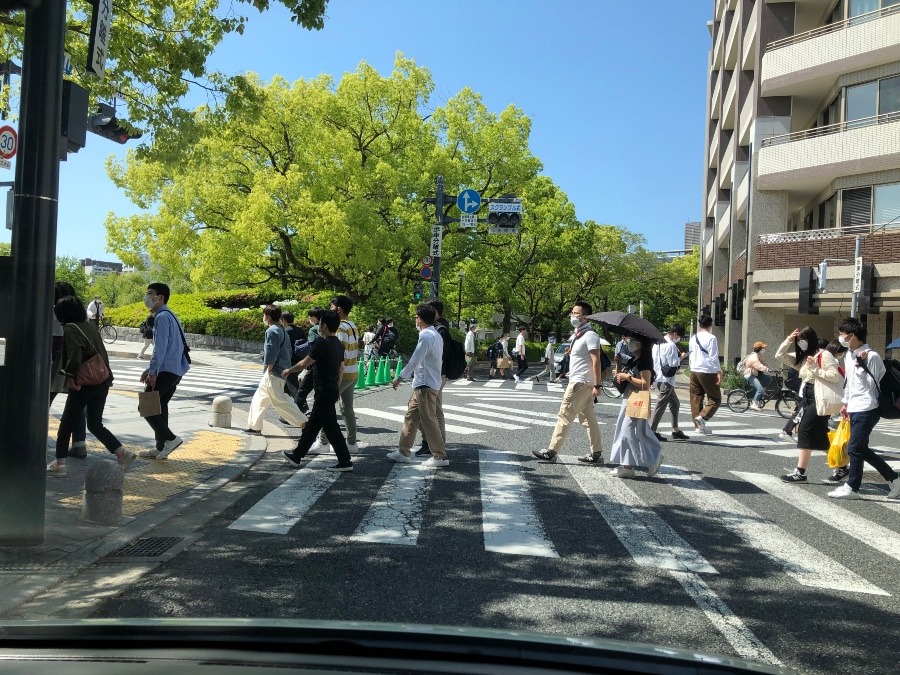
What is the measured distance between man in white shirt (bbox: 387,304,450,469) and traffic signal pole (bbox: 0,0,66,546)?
4.38 meters

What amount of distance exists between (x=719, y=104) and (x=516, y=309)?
768 inches

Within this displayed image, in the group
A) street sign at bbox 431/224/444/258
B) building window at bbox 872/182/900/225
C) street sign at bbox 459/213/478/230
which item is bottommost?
street sign at bbox 431/224/444/258

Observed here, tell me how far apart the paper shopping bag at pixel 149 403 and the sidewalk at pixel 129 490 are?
56 cm

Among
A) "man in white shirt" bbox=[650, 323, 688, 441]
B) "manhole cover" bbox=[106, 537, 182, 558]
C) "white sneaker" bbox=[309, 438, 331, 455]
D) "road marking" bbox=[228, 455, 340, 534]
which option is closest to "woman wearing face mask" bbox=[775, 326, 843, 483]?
"man in white shirt" bbox=[650, 323, 688, 441]

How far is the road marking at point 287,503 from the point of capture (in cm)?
602

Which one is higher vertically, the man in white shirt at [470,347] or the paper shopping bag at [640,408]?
the man in white shirt at [470,347]

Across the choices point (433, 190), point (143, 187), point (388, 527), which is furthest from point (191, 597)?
point (143, 187)

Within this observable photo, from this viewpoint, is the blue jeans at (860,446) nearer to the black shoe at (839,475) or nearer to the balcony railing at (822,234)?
the black shoe at (839,475)

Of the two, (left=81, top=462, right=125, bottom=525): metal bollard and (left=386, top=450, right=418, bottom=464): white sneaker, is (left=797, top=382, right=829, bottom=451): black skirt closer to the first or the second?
(left=386, top=450, right=418, bottom=464): white sneaker

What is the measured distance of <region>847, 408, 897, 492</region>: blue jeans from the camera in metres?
7.71

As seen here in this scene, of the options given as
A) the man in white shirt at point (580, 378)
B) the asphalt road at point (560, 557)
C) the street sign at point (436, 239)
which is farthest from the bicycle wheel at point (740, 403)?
the man in white shirt at point (580, 378)

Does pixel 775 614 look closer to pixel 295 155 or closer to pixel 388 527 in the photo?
pixel 388 527

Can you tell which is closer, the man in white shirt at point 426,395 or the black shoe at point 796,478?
the black shoe at point 796,478

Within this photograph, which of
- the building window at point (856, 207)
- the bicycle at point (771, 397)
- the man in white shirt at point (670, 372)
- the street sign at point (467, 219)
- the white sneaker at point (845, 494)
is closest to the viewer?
the white sneaker at point (845, 494)
